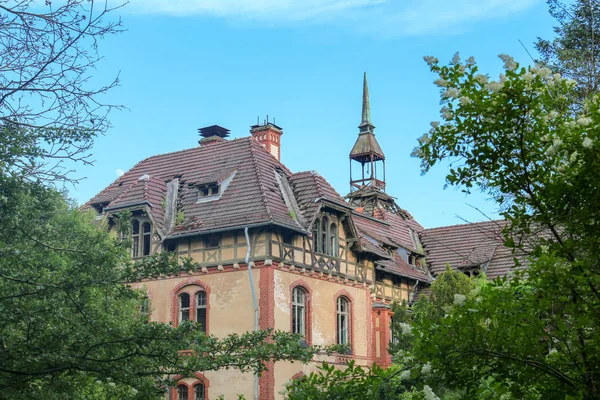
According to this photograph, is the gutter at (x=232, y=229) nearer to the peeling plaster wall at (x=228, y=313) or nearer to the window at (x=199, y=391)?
the peeling plaster wall at (x=228, y=313)

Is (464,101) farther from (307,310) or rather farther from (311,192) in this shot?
(311,192)

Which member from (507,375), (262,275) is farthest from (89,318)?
(262,275)


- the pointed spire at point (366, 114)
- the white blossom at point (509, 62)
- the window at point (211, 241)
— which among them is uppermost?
the pointed spire at point (366, 114)

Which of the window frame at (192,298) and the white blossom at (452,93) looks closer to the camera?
the white blossom at (452,93)

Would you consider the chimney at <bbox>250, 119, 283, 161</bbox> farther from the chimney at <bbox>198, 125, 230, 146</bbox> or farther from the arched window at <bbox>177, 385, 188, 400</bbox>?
the arched window at <bbox>177, 385, 188, 400</bbox>

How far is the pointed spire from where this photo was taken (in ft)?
159

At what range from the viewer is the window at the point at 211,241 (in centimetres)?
2983

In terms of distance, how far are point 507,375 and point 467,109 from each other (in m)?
2.45

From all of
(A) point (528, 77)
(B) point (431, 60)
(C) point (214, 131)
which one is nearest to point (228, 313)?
(C) point (214, 131)

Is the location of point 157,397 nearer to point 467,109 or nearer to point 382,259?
point 467,109

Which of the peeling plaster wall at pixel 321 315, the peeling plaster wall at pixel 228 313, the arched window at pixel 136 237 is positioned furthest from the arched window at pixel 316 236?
the arched window at pixel 136 237

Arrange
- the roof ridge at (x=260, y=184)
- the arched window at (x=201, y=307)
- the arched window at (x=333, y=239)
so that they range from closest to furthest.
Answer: the roof ridge at (x=260, y=184), the arched window at (x=201, y=307), the arched window at (x=333, y=239)

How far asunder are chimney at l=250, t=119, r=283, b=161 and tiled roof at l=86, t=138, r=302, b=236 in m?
4.17

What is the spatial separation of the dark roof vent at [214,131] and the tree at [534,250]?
29326 millimetres
